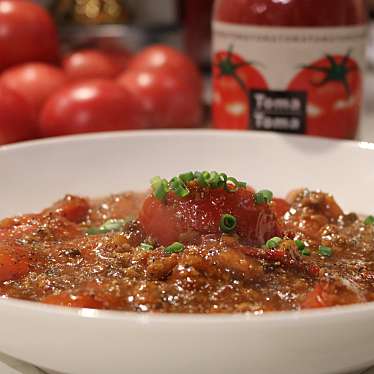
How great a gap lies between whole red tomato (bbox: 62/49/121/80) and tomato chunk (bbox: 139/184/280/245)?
2.16 metres

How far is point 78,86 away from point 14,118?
280mm

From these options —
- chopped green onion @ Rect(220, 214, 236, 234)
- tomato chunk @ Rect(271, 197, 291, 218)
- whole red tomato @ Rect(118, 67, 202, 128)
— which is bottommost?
whole red tomato @ Rect(118, 67, 202, 128)

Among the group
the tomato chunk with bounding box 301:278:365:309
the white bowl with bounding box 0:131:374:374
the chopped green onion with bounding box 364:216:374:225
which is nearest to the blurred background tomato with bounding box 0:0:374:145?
the chopped green onion with bounding box 364:216:374:225

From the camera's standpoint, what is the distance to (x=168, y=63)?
3.47 metres

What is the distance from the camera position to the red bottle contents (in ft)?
7.67

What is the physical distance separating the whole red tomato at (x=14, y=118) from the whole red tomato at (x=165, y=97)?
1.57ft

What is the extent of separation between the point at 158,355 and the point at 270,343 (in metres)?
0.16

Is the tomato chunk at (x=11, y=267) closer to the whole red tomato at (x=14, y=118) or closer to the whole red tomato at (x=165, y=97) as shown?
the whole red tomato at (x=14, y=118)

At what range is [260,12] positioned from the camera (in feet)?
7.69

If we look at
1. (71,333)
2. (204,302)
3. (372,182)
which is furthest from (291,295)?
(372,182)

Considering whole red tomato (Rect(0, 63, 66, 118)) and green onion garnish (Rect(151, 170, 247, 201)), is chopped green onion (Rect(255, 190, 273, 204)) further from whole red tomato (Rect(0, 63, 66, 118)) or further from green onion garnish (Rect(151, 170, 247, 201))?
whole red tomato (Rect(0, 63, 66, 118))

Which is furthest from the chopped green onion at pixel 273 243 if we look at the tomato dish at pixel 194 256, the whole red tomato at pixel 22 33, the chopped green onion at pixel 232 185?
the whole red tomato at pixel 22 33

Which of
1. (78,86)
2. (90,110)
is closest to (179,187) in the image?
(90,110)

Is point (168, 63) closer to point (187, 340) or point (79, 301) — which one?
point (79, 301)
